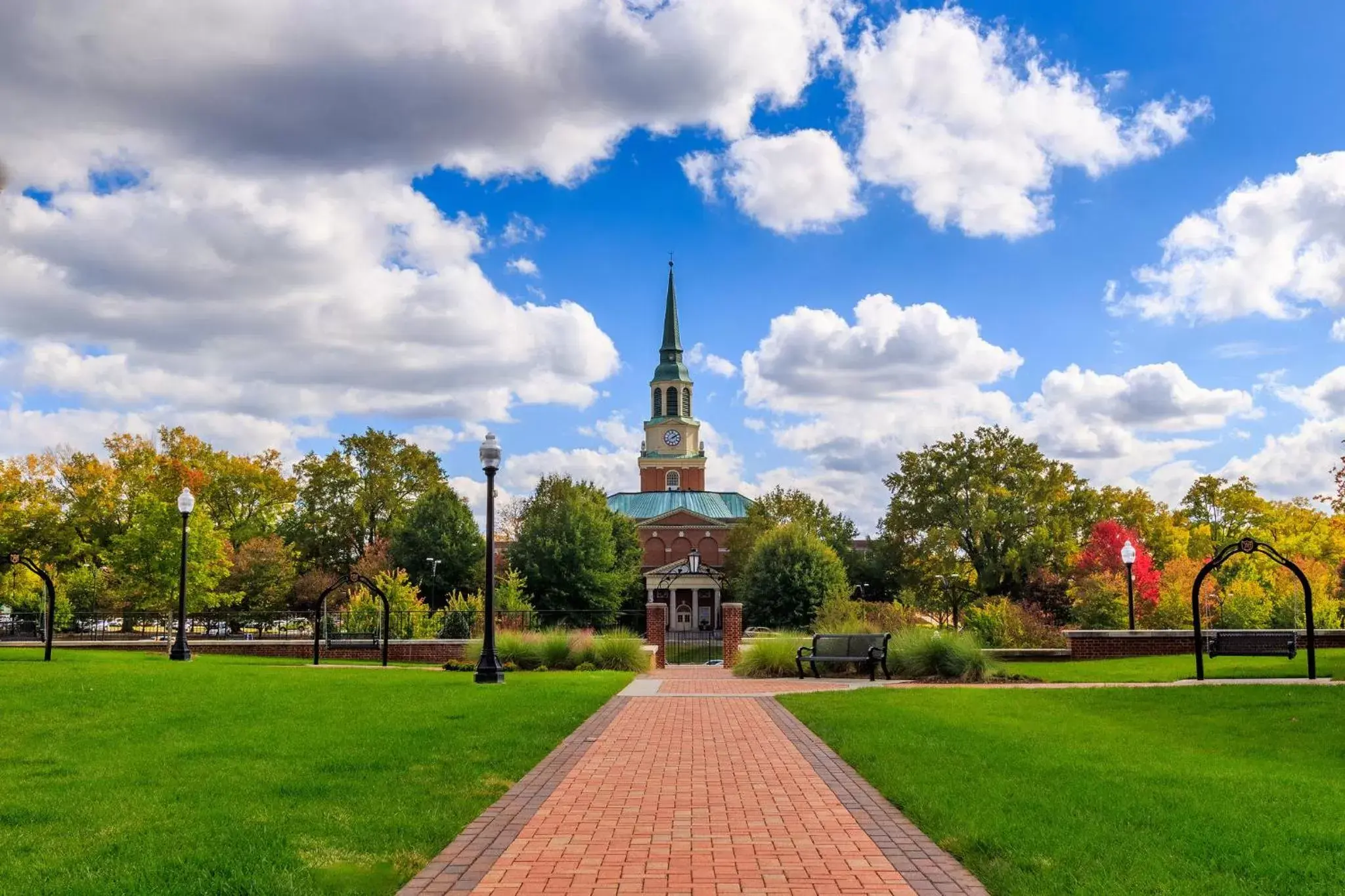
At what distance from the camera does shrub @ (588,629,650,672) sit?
76.7 ft

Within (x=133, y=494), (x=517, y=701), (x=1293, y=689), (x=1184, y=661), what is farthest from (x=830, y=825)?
(x=133, y=494)

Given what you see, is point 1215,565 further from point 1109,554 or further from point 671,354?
point 671,354

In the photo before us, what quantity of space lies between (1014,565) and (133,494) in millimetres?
39359

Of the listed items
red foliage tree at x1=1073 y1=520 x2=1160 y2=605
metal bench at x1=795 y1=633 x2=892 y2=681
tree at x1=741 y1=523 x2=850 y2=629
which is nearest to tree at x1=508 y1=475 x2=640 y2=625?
tree at x1=741 y1=523 x2=850 y2=629

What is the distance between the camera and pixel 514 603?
33875 millimetres

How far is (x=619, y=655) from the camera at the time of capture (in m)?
23.4

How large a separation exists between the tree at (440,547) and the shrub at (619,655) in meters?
31.6

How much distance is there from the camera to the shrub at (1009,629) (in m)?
26.2

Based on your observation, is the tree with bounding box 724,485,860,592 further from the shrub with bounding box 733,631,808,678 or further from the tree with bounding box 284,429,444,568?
the shrub with bounding box 733,631,808,678

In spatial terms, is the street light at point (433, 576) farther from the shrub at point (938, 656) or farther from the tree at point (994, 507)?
the shrub at point (938, 656)

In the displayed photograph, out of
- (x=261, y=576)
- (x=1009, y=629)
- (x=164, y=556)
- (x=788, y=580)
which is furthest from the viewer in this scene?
(x=261, y=576)

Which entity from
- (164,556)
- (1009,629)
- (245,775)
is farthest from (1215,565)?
(164,556)

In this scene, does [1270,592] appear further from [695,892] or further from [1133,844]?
[695,892]

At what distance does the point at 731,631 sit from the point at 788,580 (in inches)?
860
